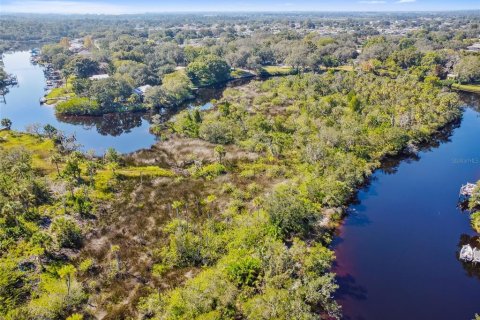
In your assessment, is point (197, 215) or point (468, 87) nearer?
point (197, 215)

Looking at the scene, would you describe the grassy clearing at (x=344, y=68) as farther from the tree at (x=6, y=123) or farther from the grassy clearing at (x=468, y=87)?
the tree at (x=6, y=123)

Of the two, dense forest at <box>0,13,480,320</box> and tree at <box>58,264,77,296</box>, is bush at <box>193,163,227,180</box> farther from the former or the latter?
tree at <box>58,264,77,296</box>

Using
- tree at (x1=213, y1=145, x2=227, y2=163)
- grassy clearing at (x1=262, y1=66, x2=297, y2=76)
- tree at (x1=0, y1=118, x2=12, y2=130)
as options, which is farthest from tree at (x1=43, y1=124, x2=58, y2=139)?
grassy clearing at (x1=262, y1=66, x2=297, y2=76)

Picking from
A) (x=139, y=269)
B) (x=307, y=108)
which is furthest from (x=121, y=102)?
(x=139, y=269)

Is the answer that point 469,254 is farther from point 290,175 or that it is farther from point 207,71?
point 207,71

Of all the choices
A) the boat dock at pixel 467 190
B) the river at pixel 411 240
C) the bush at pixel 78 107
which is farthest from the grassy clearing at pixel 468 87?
the bush at pixel 78 107

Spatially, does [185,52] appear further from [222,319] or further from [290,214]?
[222,319]

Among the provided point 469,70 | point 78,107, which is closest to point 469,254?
point 78,107
